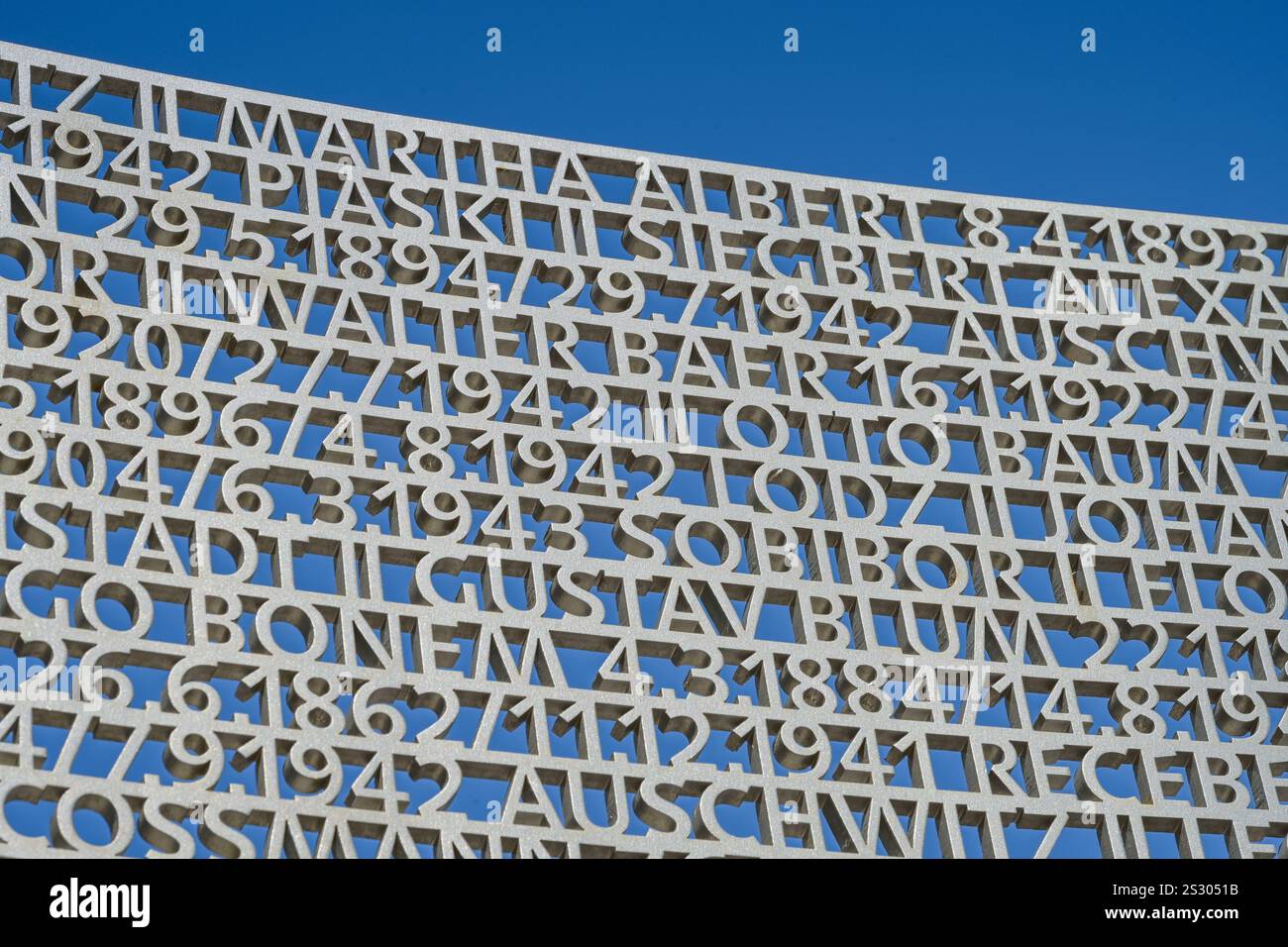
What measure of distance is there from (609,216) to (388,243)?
75cm

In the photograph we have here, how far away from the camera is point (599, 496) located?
755 centimetres

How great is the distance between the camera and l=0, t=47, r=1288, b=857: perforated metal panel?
6934 mm

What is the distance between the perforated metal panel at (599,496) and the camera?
6.93 metres

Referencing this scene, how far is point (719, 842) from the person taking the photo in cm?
696

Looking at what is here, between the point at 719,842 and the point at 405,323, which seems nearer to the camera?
the point at 719,842
